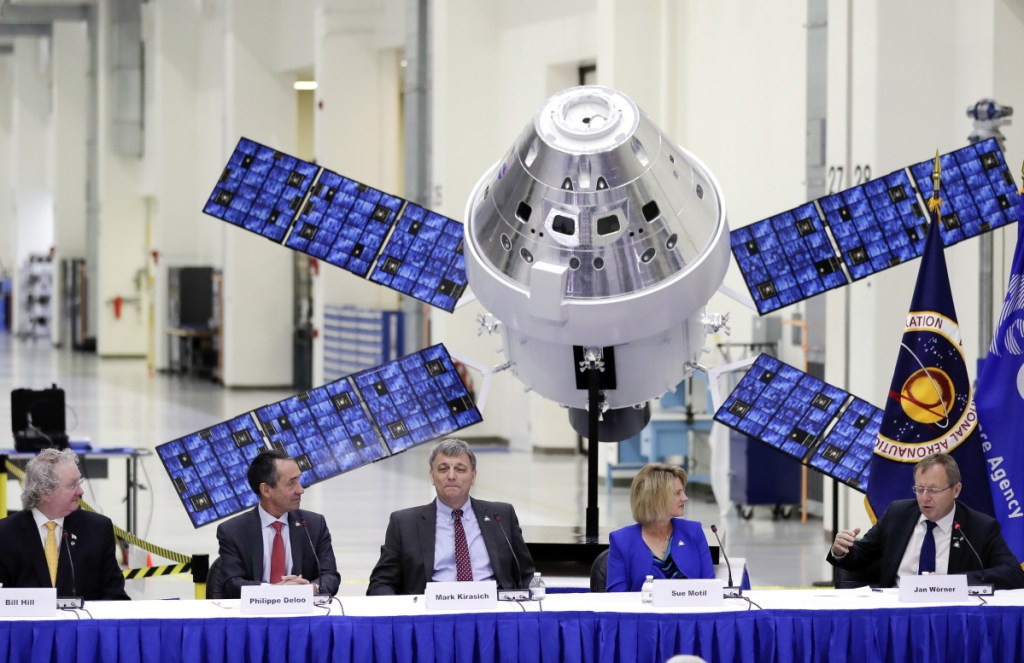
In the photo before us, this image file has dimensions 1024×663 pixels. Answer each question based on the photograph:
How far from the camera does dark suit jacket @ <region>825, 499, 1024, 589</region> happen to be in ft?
20.6

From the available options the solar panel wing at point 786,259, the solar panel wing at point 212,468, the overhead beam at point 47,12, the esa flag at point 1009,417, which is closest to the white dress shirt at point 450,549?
the solar panel wing at point 212,468

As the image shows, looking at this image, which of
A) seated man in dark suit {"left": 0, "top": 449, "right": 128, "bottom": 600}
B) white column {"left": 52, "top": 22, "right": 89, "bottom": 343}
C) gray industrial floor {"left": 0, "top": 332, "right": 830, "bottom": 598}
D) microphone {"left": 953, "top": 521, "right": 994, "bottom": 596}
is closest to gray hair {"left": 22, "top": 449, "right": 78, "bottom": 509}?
seated man in dark suit {"left": 0, "top": 449, "right": 128, "bottom": 600}

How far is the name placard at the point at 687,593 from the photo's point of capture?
5.64 meters

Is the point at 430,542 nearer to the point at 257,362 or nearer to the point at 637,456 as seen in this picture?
the point at 637,456

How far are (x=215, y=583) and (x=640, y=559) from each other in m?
1.67

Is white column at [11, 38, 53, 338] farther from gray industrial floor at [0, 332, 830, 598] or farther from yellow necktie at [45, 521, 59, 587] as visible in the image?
yellow necktie at [45, 521, 59, 587]

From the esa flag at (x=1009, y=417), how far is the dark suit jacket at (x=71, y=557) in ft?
13.0

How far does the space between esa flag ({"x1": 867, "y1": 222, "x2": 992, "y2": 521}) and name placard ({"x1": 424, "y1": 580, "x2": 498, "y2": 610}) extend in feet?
8.54

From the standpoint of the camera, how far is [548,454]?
1705cm

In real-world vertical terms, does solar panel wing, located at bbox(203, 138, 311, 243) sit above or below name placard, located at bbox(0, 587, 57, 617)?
above

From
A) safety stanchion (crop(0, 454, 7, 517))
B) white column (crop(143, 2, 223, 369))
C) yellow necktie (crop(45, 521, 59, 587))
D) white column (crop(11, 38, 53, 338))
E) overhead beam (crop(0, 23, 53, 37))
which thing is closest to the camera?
yellow necktie (crop(45, 521, 59, 587))

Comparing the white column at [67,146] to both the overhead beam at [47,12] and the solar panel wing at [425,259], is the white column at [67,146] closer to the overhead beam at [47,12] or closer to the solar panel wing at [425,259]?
the overhead beam at [47,12]

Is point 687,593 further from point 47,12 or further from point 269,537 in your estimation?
point 47,12

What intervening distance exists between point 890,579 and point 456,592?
6.55ft
